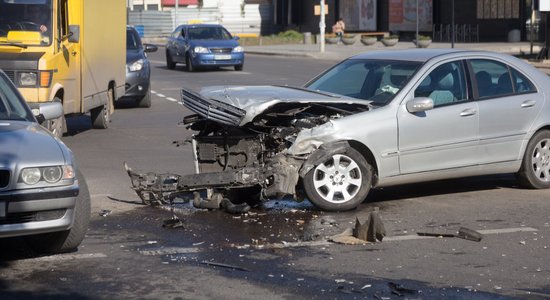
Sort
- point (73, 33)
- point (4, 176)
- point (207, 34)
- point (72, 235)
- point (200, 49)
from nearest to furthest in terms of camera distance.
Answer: point (4, 176), point (72, 235), point (73, 33), point (200, 49), point (207, 34)

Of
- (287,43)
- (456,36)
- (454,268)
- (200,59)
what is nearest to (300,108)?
(454,268)

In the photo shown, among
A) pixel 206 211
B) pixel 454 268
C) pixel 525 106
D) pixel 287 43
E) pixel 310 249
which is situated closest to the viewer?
pixel 454 268

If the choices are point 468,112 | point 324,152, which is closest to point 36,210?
point 324,152

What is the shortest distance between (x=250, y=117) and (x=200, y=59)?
26.1 m

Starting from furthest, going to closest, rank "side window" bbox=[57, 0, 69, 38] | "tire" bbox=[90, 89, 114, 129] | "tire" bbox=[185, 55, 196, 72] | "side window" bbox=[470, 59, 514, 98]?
"tire" bbox=[185, 55, 196, 72] < "tire" bbox=[90, 89, 114, 129] < "side window" bbox=[57, 0, 69, 38] < "side window" bbox=[470, 59, 514, 98]

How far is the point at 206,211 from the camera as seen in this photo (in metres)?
10.1

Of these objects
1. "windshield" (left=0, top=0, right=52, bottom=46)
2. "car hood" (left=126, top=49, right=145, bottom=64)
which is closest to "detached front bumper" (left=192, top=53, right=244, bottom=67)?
"car hood" (left=126, top=49, right=145, bottom=64)

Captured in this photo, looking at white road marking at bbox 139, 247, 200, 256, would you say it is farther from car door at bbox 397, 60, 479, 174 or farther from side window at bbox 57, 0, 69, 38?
side window at bbox 57, 0, 69, 38

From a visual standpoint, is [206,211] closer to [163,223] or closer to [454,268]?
[163,223]

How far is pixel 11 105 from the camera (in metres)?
8.97

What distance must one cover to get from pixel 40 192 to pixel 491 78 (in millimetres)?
5464

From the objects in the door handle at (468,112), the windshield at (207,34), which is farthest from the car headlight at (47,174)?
the windshield at (207,34)

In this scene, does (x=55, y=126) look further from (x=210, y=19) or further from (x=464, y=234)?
(x=210, y=19)

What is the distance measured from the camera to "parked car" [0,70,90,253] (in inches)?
292
